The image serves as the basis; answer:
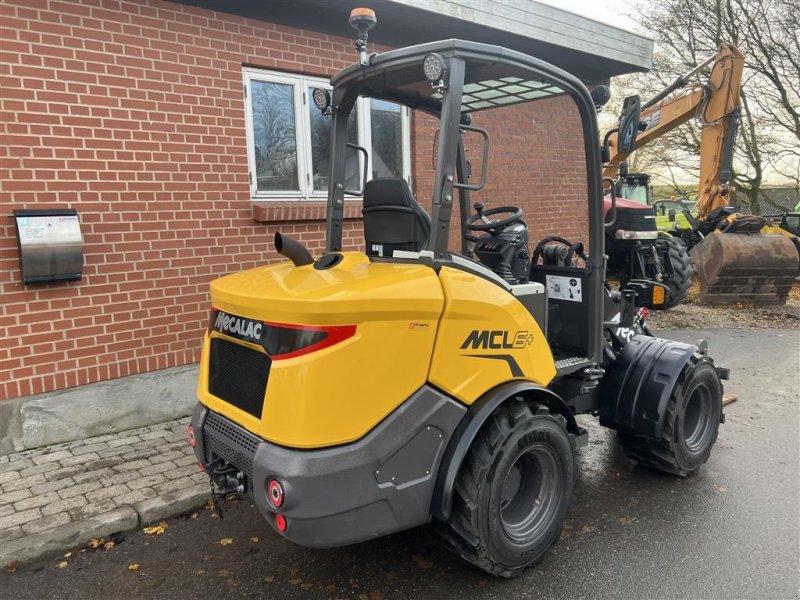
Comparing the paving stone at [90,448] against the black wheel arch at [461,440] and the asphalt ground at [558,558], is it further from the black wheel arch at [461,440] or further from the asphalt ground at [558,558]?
the black wheel arch at [461,440]

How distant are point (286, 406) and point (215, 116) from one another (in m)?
3.55

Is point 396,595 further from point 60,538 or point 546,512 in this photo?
point 60,538

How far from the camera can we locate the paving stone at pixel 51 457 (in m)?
4.18

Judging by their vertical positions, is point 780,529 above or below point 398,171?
below

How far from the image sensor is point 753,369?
670cm

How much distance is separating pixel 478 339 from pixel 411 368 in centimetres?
41

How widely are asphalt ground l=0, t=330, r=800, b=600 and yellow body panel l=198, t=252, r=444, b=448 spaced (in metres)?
0.99

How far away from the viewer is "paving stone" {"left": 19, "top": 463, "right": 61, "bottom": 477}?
13.1ft

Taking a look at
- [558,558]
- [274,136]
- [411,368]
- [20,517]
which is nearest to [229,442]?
[411,368]

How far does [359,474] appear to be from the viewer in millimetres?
2395

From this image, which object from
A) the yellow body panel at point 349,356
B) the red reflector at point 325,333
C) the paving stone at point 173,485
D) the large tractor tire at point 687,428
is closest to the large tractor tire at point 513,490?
the yellow body panel at point 349,356

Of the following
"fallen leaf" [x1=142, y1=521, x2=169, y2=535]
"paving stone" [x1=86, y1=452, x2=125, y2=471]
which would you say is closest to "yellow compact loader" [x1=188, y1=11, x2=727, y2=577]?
"fallen leaf" [x1=142, y1=521, x2=169, y2=535]

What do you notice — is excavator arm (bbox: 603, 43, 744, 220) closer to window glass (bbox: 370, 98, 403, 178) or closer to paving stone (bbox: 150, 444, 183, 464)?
window glass (bbox: 370, 98, 403, 178)

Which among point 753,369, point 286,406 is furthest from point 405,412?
point 753,369
